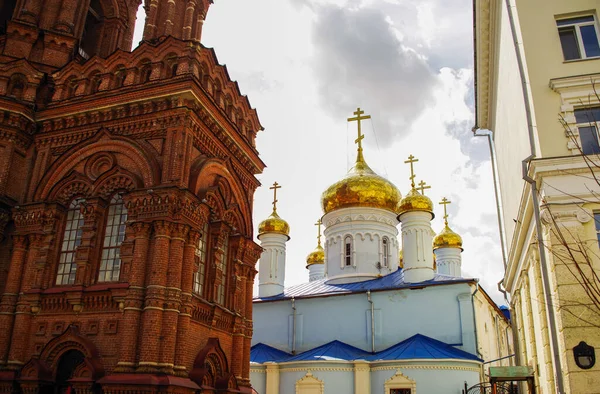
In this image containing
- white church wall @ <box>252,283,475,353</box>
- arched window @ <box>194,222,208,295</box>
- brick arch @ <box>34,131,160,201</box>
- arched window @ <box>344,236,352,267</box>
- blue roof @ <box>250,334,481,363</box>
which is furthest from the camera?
arched window @ <box>344,236,352,267</box>

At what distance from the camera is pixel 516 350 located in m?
16.7

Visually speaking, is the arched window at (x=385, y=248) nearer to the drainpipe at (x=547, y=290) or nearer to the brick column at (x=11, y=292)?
the drainpipe at (x=547, y=290)

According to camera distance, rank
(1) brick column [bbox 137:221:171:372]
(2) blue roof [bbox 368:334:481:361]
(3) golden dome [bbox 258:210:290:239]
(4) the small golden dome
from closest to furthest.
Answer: (1) brick column [bbox 137:221:171:372] → (2) blue roof [bbox 368:334:481:361] → (3) golden dome [bbox 258:210:290:239] → (4) the small golden dome

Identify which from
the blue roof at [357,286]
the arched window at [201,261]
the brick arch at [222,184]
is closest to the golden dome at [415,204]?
the blue roof at [357,286]

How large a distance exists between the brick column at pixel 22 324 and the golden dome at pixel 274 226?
63.6ft

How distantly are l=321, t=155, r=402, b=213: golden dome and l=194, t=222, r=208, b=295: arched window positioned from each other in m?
16.4

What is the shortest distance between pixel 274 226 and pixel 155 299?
20.6 meters

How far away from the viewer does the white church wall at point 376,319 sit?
23922 mm

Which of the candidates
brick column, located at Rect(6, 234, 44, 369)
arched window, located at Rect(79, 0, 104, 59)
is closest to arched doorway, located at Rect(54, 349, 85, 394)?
brick column, located at Rect(6, 234, 44, 369)

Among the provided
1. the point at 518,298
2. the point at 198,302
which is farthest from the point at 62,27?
the point at 518,298

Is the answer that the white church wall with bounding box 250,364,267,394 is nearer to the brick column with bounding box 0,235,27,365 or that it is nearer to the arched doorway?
the arched doorway

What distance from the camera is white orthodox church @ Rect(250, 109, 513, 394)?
71.7ft

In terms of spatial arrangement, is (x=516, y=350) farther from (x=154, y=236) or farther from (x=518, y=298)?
(x=154, y=236)

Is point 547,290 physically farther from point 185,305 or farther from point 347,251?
point 347,251
